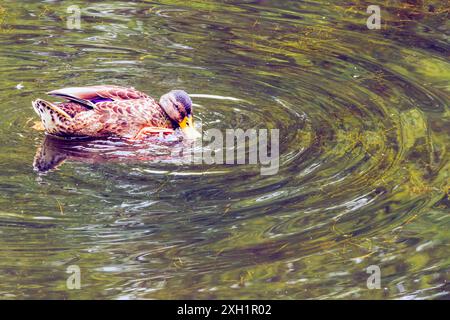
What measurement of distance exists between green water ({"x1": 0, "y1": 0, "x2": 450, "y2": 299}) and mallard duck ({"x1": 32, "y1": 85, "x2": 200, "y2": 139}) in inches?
6.5

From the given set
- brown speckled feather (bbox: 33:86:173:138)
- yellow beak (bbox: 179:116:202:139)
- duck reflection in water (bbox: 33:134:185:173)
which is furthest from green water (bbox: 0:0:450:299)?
yellow beak (bbox: 179:116:202:139)

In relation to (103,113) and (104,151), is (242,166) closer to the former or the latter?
(104,151)

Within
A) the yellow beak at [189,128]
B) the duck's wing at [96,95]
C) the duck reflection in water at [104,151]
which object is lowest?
the duck reflection in water at [104,151]

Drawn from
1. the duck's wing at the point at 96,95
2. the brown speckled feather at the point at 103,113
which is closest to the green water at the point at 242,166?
the brown speckled feather at the point at 103,113

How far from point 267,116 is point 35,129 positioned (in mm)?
2078

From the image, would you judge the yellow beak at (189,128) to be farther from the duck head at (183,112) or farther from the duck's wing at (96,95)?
the duck's wing at (96,95)

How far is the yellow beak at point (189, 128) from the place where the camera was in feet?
28.7

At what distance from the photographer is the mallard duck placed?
875 centimetres

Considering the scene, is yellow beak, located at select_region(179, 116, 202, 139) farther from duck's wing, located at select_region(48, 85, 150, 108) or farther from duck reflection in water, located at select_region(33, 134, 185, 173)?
duck's wing, located at select_region(48, 85, 150, 108)

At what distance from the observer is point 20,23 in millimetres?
11094

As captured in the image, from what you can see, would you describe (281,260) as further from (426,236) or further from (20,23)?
(20,23)

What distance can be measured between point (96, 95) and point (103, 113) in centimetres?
19

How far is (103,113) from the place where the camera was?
28.8 feet

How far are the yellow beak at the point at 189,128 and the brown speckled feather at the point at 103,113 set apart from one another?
23 cm
